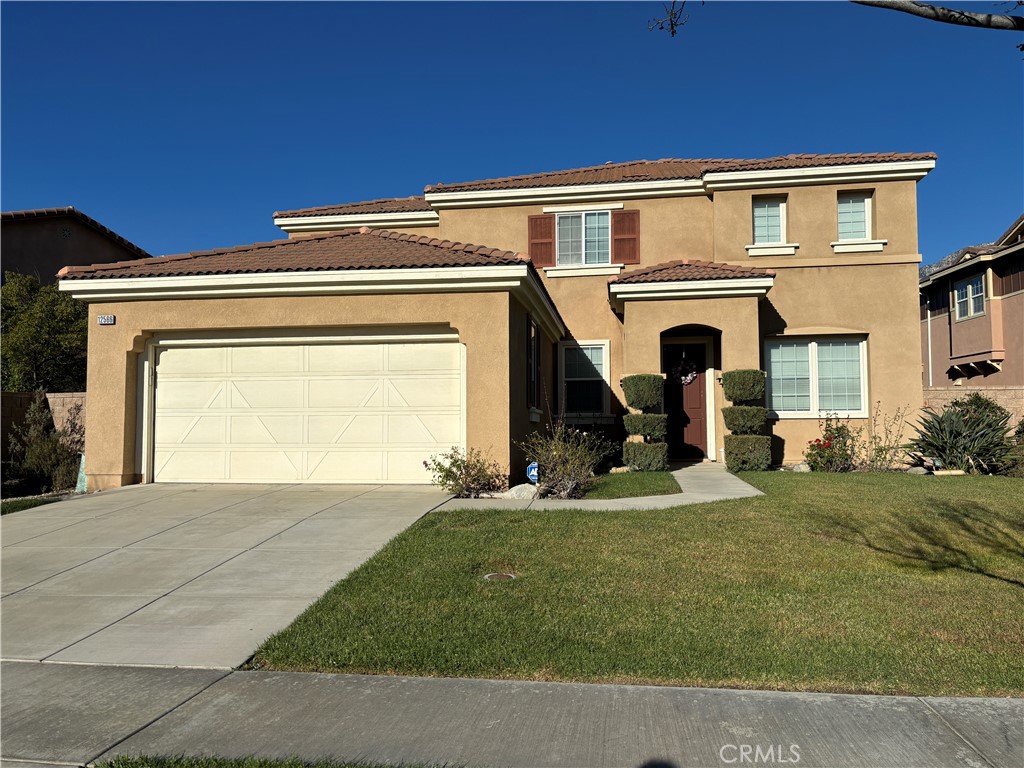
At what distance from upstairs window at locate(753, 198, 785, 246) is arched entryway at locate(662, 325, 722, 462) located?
2573 millimetres

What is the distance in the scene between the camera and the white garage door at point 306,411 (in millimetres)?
11336

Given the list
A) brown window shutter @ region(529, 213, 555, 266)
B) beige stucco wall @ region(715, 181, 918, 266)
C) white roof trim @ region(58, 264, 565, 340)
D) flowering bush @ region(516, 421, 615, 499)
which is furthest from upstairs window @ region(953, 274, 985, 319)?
flowering bush @ region(516, 421, 615, 499)

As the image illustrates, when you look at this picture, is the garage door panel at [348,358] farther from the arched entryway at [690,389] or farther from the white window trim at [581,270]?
the arched entryway at [690,389]

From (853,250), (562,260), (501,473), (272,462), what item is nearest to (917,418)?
(853,250)

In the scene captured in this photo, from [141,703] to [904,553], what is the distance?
6554 mm

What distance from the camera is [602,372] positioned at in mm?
16109

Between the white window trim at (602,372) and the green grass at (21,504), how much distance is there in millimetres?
9535

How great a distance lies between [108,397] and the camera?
459 inches

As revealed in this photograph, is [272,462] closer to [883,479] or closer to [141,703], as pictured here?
[141,703]

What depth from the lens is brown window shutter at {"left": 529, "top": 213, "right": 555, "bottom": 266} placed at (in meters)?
16.5

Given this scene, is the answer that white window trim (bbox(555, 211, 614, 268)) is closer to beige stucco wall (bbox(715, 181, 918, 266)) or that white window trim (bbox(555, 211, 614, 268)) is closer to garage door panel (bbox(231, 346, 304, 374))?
beige stucco wall (bbox(715, 181, 918, 266))

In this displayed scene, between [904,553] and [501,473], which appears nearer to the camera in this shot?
[904,553]

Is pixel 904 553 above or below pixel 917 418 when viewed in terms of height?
below

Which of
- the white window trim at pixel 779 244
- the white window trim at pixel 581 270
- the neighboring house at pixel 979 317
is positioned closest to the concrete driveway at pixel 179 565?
the white window trim at pixel 581 270
